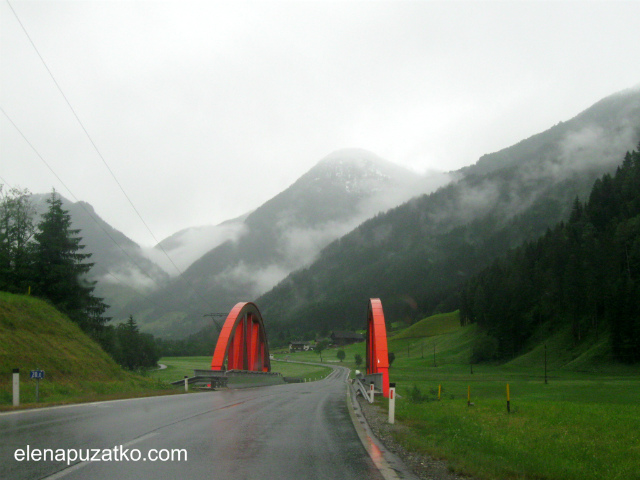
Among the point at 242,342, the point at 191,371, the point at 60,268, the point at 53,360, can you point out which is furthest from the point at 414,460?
the point at 191,371

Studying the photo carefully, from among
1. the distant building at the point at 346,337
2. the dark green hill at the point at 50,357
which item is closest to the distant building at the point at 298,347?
the distant building at the point at 346,337

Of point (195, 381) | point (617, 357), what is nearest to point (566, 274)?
point (617, 357)

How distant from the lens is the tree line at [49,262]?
37.8m

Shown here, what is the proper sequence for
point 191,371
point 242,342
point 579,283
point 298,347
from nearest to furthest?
point 242,342 → point 191,371 → point 579,283 → point 298,347

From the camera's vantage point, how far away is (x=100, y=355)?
30328 millimetres

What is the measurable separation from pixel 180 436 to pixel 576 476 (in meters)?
6.51

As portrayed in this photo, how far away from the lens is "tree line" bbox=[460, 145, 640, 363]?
7181cm

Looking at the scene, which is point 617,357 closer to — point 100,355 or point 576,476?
point 100,355

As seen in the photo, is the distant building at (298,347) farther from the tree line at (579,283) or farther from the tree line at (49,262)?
the tree line at (49,262)

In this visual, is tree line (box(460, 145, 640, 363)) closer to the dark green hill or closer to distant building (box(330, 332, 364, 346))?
the dark green hill

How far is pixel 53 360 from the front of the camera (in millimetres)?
24625

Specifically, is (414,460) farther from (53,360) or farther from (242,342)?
(242,342)

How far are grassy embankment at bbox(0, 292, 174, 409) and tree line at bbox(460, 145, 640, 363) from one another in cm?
5940

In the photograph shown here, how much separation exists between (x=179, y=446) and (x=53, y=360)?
18.5 m
